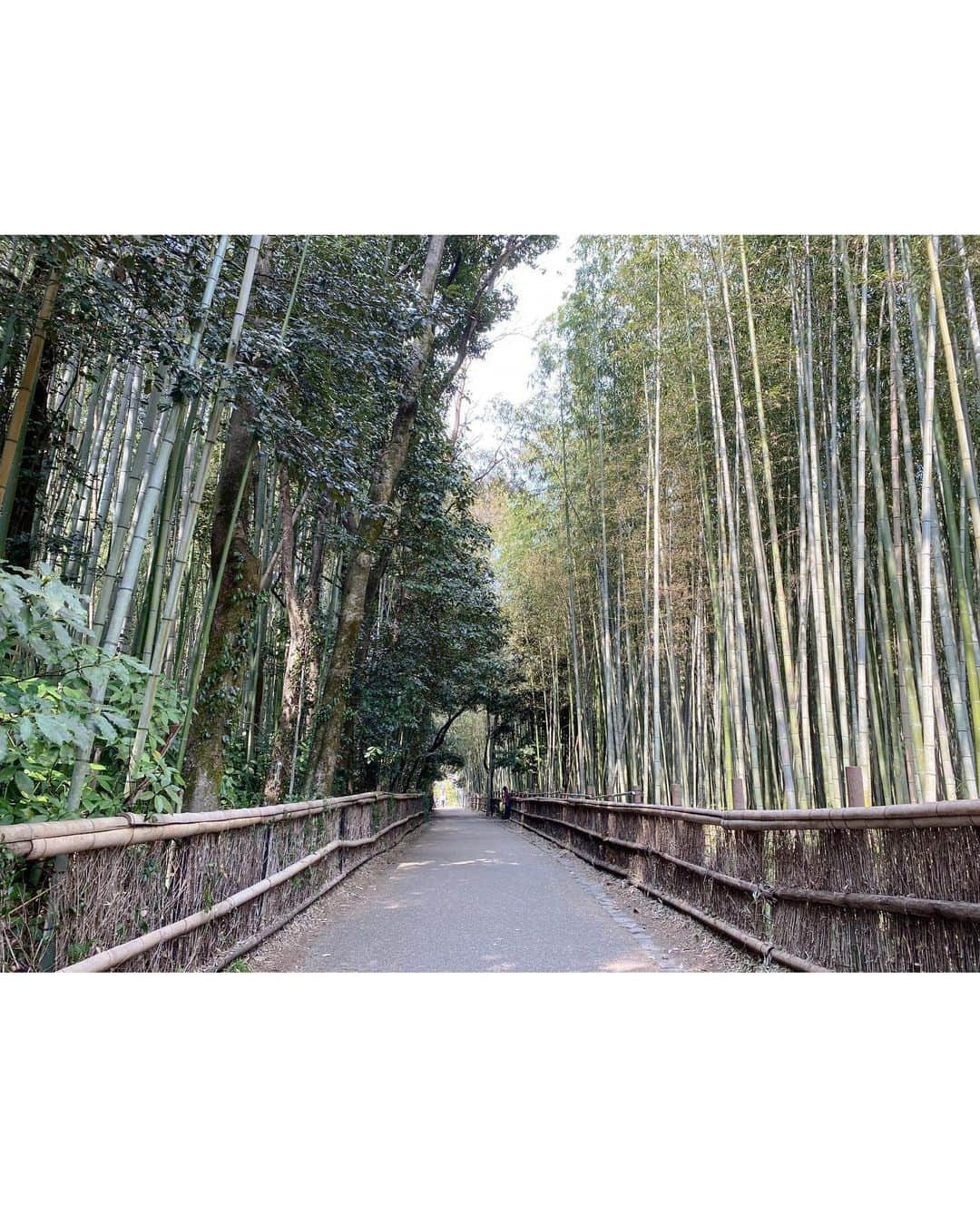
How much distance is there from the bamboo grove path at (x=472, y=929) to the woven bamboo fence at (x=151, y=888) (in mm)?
248

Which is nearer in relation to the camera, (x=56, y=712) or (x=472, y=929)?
(x=56, y=712)

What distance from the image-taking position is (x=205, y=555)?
5.24 m

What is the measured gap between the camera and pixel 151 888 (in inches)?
84.7

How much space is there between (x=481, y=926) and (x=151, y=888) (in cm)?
213

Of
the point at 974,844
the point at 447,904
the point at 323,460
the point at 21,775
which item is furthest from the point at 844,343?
the point at 21,775

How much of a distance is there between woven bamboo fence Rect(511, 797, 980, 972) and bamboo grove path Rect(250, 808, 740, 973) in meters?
0.37

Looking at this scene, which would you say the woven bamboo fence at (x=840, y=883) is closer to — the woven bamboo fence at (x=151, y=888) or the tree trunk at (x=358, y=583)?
the woven bamboo fence at (x=151, y=888)

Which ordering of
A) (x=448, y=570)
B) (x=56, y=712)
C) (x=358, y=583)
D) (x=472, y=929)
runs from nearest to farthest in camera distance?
(x=56, y=712)
(x=472, y=929)
(x=358, y=583)
(x=448, y=570)

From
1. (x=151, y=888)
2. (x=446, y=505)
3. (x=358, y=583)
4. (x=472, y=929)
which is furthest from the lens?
(x=446, y=505)

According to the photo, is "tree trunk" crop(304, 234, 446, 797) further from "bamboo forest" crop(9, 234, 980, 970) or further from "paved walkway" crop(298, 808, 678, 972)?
"paved walkway" crop(298, 808, 678, 972)

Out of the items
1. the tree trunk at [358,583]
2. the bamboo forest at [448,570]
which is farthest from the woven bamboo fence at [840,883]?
the tree trunk at [358,583]

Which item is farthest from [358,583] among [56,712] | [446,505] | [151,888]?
[56,712]

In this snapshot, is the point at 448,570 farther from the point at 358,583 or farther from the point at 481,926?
the point at 481,926
